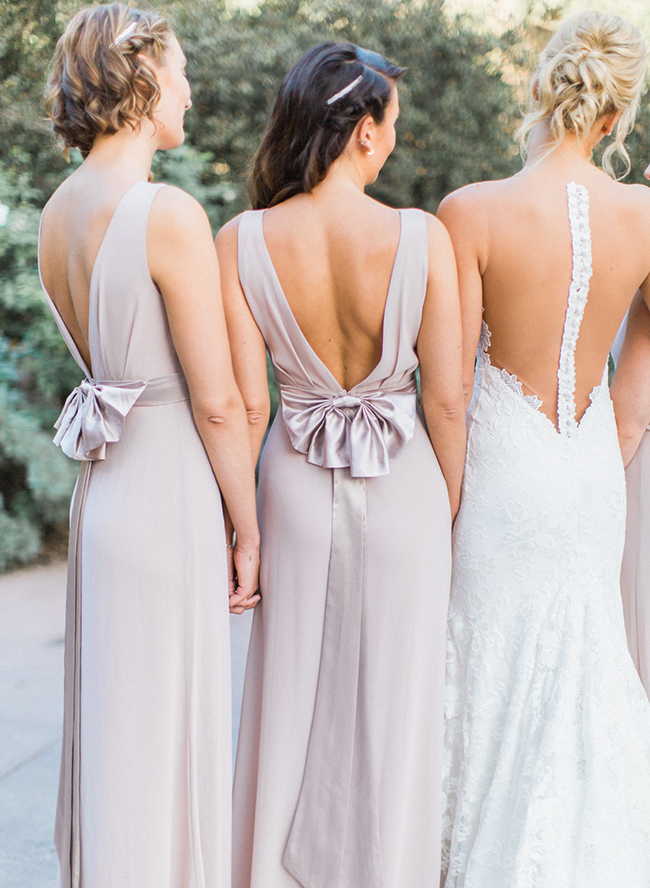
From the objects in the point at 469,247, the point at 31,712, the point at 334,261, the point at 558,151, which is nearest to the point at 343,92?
the point at 334,261

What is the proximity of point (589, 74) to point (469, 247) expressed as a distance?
50 cm

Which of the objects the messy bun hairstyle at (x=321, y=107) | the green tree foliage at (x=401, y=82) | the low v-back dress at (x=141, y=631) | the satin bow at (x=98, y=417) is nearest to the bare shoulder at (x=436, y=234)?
the messy bun hairstyle at (x=321, y=107)

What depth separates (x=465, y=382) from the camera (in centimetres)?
223

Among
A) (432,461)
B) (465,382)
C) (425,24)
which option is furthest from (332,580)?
(425,24)

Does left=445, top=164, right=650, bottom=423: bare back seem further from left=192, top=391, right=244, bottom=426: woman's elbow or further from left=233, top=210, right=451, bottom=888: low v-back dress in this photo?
left=192, top=391, right=244, bottom=426: woman's elbow

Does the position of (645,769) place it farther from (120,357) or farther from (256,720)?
(120,357)

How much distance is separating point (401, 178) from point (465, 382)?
5.13 metres

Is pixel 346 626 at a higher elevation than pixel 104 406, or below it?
below

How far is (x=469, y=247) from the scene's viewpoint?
2.12m

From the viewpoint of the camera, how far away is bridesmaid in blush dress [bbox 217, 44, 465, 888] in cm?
197

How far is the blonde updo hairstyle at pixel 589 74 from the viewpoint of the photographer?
2062mm

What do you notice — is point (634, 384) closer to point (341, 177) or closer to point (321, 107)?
point (341, 177)

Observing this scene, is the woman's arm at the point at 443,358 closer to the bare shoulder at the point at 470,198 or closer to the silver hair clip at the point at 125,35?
the bare shoulder at the point at 470,198

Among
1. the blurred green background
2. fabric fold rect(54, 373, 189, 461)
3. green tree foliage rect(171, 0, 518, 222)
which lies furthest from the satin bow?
green tree foliage rect(171, 0, 518, 222)
